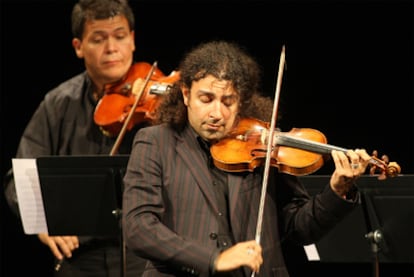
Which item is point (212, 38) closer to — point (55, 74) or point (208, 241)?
point (55, 74)

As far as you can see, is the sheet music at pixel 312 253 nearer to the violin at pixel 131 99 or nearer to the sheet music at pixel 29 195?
the violin at pixel 131 99

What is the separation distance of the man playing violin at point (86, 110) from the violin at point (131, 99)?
6 cm

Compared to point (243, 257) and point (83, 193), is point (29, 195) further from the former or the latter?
point (243, 257)

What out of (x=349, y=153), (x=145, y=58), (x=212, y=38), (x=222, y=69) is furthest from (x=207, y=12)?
(x=349, y=153)

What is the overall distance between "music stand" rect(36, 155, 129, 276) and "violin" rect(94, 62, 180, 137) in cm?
36

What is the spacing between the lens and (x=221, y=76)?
2.52 m

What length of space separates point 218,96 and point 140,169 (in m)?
0.33

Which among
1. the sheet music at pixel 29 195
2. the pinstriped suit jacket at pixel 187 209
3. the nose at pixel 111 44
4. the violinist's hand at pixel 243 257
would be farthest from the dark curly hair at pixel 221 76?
the nose at pixel 111 44

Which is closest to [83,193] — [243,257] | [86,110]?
[86,110]

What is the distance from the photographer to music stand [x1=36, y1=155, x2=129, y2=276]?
9.64ft

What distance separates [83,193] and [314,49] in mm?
1640

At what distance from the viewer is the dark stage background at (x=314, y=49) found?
405 centimetres

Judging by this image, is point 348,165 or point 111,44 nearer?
point 348,165

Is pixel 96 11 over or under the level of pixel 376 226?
over
